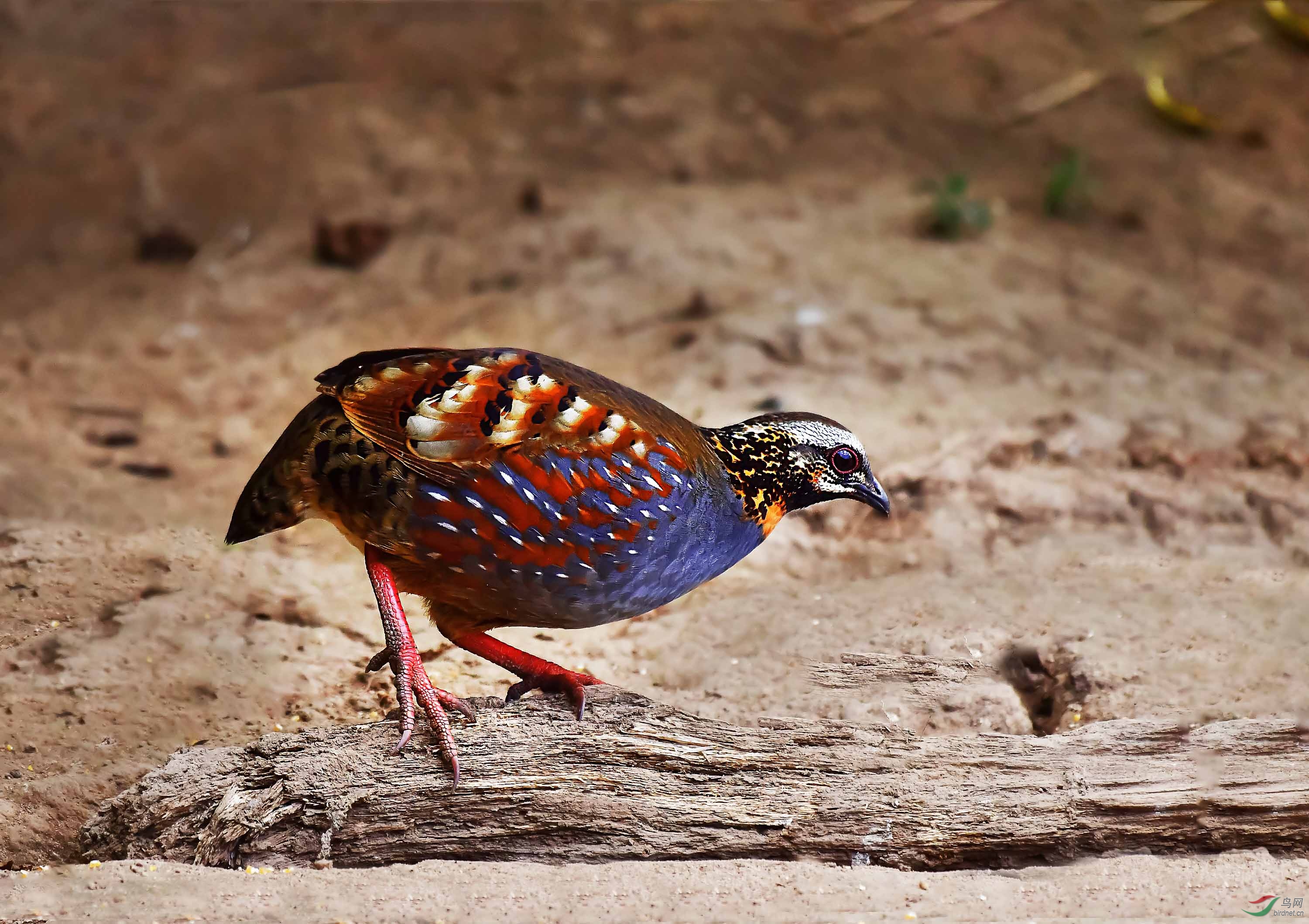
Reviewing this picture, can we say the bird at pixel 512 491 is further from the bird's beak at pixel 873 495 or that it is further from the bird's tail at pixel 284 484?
the bird's beak at pixel 873 495

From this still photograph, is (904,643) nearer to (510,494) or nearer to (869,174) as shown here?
(510,494)

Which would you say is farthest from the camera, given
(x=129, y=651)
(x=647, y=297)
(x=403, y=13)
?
(x=403, y=13)

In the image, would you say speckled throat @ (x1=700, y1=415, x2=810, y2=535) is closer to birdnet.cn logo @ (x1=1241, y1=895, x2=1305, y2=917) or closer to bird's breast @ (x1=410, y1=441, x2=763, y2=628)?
bird's breast @ (x1=410, y1=441, x2=763, y2=628)

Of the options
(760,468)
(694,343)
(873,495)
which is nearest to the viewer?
(760,468)

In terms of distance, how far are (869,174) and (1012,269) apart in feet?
4.59

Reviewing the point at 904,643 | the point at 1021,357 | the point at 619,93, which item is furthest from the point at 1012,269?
the point at 904,643

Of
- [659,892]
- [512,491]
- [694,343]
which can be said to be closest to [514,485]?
[512,491]

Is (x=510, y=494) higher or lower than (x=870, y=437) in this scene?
higher

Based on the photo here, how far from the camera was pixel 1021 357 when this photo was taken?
6.70 meters

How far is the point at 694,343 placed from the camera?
668cm

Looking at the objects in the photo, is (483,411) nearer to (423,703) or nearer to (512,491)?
(512,491)

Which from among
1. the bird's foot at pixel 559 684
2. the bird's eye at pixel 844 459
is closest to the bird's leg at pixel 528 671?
the bird's foot at pixel 559 684

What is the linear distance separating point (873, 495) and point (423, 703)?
1.37 m

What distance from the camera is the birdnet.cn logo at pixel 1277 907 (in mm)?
3000
